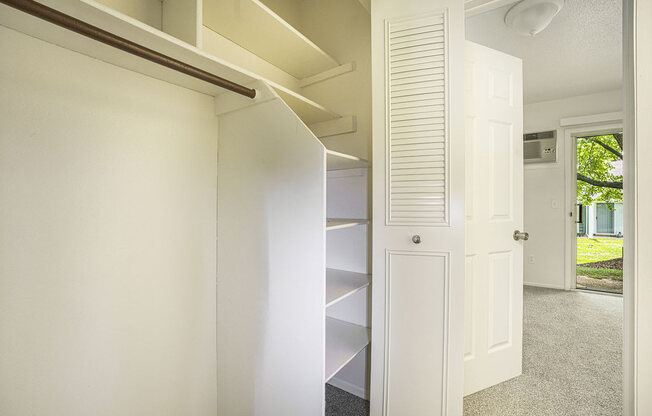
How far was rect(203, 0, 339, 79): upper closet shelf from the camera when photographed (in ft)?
3.95

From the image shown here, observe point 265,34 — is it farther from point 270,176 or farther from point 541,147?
point 541,147

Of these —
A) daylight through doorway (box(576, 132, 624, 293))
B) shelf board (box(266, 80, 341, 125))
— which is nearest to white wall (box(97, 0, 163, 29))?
shelf board (box(266, 80, 341, 125))

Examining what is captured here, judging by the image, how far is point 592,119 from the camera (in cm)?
327

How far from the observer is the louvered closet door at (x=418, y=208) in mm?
1204

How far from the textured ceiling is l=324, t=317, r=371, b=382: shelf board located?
2.43 meters

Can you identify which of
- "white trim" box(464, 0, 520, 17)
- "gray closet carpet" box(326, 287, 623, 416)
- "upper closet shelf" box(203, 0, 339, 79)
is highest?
A: "white trim" box(464, 0, 520, 17)

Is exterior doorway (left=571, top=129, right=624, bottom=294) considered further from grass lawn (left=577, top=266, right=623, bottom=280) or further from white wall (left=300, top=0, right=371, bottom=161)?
white wall (left=300, top=0, right=371, bottom=161)

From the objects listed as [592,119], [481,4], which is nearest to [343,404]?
[481,4]

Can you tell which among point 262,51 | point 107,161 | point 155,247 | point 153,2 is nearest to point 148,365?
point 155,247

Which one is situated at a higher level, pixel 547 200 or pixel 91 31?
pixel 91 31

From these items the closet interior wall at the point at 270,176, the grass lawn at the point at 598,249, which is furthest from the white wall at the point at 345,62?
the grass lawn at the point at 598,249

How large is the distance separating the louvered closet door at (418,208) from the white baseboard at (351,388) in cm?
36

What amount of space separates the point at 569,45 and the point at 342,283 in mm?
2932

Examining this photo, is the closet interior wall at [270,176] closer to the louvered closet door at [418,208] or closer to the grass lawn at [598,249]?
the louvered closet door at [418,208]
